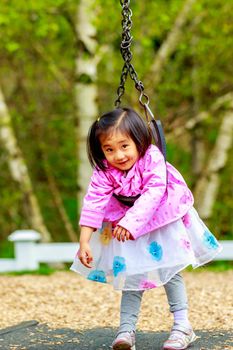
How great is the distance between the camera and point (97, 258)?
3758mm

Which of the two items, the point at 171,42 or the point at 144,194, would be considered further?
the point at 171,42

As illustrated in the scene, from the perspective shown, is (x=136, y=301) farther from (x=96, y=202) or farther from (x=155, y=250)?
(x=96, y=202)

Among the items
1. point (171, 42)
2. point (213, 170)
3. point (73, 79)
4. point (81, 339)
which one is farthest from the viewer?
point (73, 79)

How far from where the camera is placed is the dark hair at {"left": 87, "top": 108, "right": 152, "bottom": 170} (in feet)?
12.1

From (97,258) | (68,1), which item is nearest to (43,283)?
(97,258)

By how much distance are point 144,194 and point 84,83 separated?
18.5ft

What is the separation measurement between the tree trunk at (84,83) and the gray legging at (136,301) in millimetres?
5474

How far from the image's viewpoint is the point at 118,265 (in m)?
3.65

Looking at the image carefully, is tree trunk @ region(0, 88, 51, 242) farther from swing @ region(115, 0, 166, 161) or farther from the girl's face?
the girl's face

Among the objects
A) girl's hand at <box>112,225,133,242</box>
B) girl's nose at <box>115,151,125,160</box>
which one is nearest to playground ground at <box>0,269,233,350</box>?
girl's hand at <box>112,225,133,242</box>

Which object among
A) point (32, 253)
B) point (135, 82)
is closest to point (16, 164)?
point (32, 253)

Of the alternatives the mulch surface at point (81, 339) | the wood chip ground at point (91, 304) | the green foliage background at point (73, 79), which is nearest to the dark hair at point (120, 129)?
the mulch surface at point (81, 339)

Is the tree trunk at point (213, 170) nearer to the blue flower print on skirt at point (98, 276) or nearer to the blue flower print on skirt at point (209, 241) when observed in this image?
the blue flower print on skirt at point (209, 241)

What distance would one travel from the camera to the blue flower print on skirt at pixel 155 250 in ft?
11.9
